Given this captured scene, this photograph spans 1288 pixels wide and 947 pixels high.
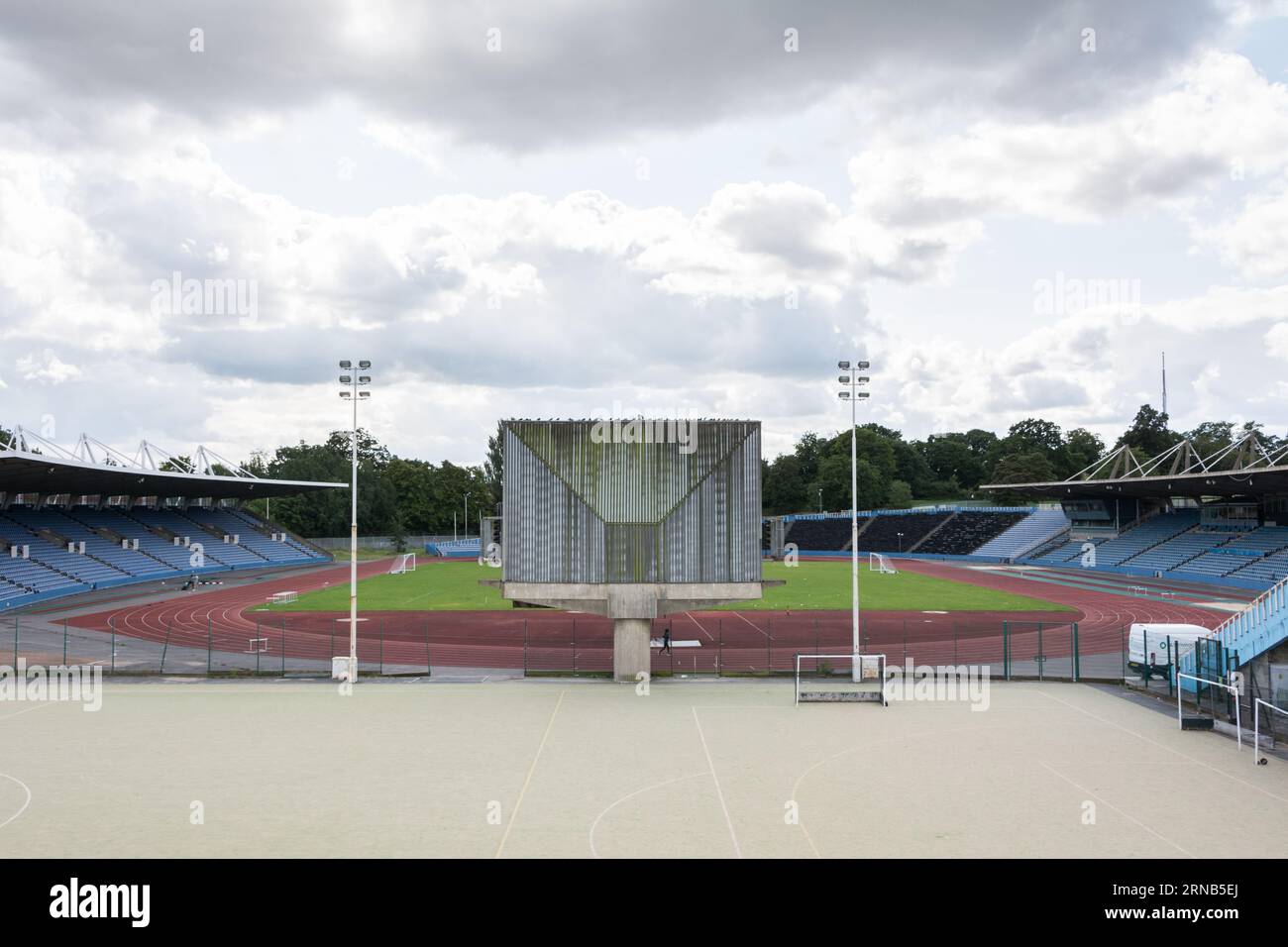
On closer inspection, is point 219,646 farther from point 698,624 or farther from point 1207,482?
point 1207,482

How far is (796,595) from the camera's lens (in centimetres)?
6009

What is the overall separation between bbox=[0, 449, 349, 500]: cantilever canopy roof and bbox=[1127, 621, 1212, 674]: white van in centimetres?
5497

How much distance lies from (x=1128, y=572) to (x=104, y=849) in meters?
81.8

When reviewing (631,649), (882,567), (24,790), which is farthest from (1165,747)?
(882,567)

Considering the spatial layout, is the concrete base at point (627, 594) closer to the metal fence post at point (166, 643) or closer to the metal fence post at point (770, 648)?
the metal fence post at point (770, 648)

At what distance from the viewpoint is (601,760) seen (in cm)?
1866

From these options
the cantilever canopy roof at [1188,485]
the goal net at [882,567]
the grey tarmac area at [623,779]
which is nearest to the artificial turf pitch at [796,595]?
the goal net at [882,567]

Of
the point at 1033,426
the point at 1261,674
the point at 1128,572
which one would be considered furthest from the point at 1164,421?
the point at 1261,674

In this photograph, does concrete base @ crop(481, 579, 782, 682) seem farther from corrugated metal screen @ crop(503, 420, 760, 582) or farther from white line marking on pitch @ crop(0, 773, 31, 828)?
white line marking on pitch @ crop(0, 773, 31, 828)

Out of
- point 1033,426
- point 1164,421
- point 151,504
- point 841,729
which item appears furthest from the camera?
point 1033,426

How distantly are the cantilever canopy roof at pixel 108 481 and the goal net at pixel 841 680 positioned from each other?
146 feet

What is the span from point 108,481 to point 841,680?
2332 inches

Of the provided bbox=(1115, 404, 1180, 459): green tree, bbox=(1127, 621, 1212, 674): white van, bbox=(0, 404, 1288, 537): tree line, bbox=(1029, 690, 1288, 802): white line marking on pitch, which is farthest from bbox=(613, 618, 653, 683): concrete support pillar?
bbox=(1115, 404, 1180, 459): green tree
